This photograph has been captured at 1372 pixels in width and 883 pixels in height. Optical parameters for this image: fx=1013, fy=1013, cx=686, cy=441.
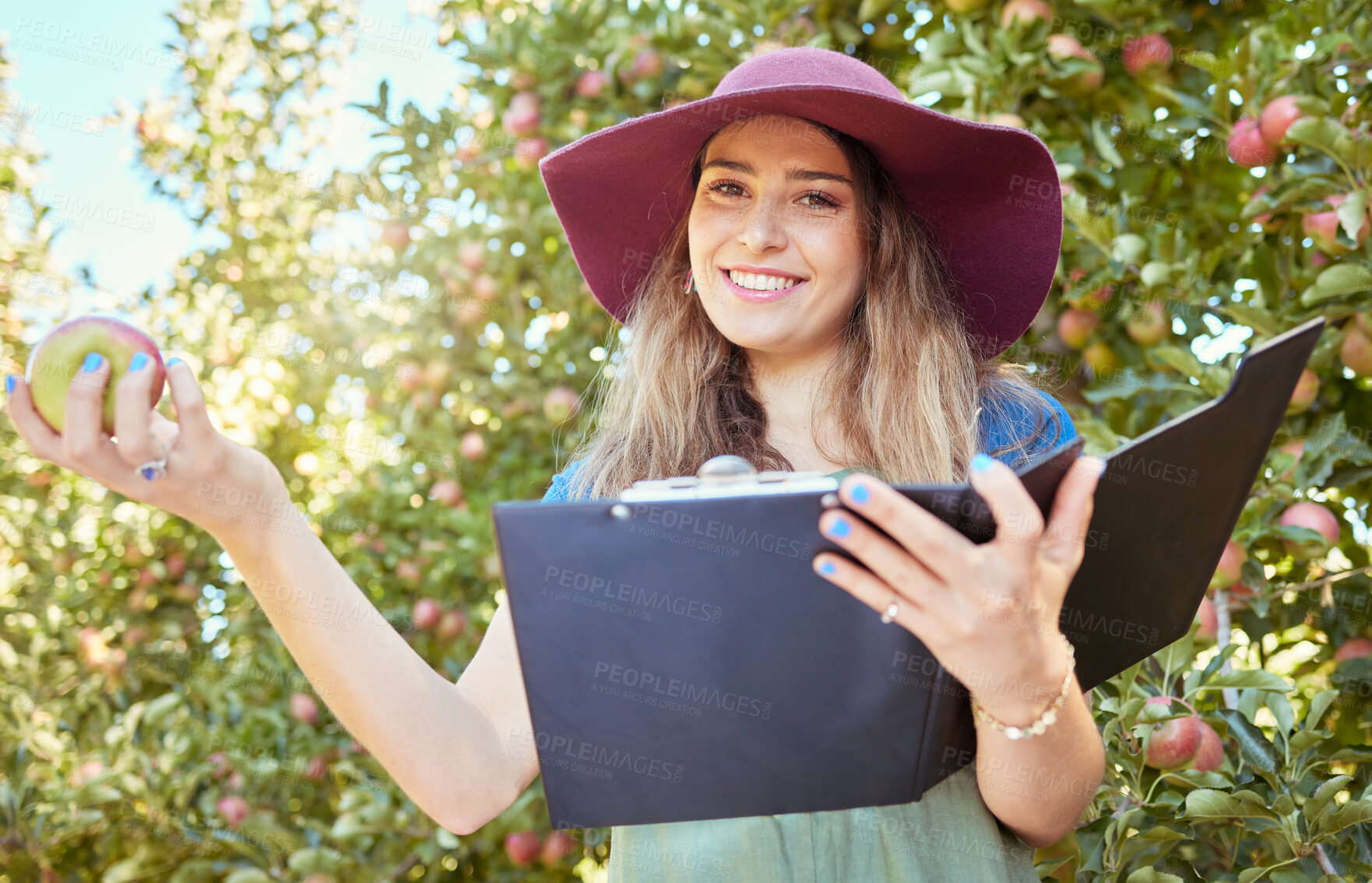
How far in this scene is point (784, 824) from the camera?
1.12 m

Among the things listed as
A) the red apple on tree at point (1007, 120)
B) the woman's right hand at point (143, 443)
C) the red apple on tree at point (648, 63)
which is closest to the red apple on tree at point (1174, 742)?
the red apple on tree at point (1007, 120)

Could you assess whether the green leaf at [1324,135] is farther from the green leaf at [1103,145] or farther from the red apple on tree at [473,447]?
the red apple on tree at [473,447]

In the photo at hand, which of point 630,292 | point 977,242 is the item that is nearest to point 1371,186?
point 977,242

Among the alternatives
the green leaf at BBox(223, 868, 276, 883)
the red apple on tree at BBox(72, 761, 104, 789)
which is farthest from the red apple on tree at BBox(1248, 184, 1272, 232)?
the red apple on tree at BBox(72, 761, 104, 789)

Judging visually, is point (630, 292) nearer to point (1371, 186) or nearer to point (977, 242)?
point (977, 242)

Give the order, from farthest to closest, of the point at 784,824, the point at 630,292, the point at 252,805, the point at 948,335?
the point at 252,805 < the point at 630,292 < the point at 948,335 < the point at 784,824

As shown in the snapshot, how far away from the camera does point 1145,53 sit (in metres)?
2.09

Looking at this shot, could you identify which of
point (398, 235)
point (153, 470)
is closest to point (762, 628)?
point (153, 470)

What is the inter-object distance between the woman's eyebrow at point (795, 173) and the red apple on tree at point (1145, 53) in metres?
1.01

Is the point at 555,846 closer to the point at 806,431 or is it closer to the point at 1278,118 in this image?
the point at 806,431

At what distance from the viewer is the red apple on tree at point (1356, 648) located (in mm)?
1787

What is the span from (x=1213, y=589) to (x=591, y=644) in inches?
52.2

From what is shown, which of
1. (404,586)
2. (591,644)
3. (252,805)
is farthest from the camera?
(404,586)

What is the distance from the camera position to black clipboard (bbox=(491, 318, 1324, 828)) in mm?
744
